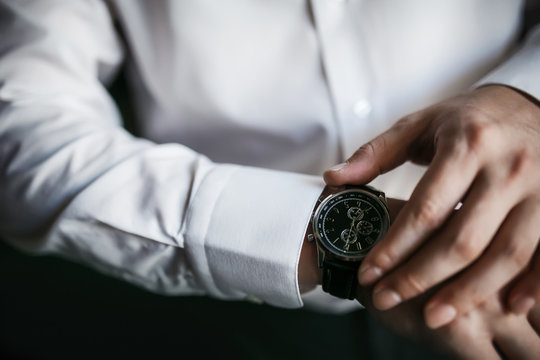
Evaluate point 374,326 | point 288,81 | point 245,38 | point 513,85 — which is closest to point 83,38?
point 245,38

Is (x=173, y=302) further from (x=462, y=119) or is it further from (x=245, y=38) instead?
(x=462, y=119)

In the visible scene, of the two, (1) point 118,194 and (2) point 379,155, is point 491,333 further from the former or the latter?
(1) point 118,194

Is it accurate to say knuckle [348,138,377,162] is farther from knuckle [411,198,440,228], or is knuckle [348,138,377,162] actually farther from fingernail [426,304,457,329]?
fingernail [426,304,457,329]

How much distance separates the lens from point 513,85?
671mm

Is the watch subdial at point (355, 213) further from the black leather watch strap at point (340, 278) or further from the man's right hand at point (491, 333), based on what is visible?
the man's right hand at point (491, 333)

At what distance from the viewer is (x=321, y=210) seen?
63 cm

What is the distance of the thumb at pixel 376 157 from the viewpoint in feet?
1.98

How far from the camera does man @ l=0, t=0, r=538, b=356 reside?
0.64 m

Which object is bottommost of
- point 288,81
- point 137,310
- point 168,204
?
point 137,310

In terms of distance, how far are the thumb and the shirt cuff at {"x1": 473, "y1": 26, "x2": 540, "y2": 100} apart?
0.20 m

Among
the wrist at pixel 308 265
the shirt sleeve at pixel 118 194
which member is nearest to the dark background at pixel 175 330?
the shirt sleeve at pixel 118 194

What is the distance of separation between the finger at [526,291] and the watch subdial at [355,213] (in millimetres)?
232

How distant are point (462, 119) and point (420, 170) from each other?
1.19ft

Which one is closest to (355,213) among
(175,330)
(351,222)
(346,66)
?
(351,222)
